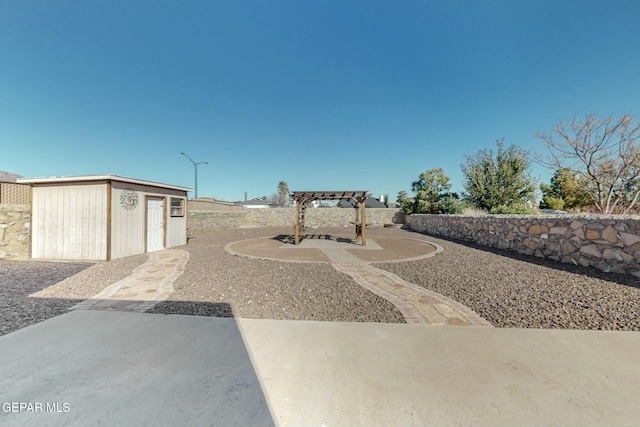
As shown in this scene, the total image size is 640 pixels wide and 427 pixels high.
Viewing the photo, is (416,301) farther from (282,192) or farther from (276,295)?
(282,192)

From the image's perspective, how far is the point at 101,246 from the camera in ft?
23.8

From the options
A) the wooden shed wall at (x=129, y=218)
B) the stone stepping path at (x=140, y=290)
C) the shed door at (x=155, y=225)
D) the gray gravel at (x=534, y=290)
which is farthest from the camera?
the shed door at (x=155, y=225)

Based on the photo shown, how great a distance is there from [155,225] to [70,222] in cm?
220

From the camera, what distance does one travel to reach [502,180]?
1480cm

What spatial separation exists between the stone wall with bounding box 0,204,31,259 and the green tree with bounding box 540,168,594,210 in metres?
22.0

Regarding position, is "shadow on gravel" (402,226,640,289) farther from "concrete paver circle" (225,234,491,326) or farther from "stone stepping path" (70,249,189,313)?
"stone stepping path" (70,249,189,313)

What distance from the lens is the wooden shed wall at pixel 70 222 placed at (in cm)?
721

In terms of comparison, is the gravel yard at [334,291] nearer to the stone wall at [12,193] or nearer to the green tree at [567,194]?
the stone wall at [12,193]

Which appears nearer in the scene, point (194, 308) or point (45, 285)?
point (194, 308)

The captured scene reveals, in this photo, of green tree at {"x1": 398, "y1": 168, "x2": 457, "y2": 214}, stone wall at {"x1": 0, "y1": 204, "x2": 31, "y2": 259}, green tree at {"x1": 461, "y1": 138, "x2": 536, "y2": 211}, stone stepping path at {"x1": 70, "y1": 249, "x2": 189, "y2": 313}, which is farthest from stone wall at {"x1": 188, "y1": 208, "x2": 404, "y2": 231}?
stone stepping path at {"x1": 70, "y1": 249, "x2": 189, "y2": 313}

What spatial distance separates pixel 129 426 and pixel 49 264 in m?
8.16

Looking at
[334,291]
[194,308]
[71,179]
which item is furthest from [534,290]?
[71,179]

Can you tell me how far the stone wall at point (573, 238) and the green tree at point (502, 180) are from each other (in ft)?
20.9

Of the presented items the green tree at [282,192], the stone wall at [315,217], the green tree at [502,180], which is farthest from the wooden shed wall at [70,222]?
the green tree at [282,192]
